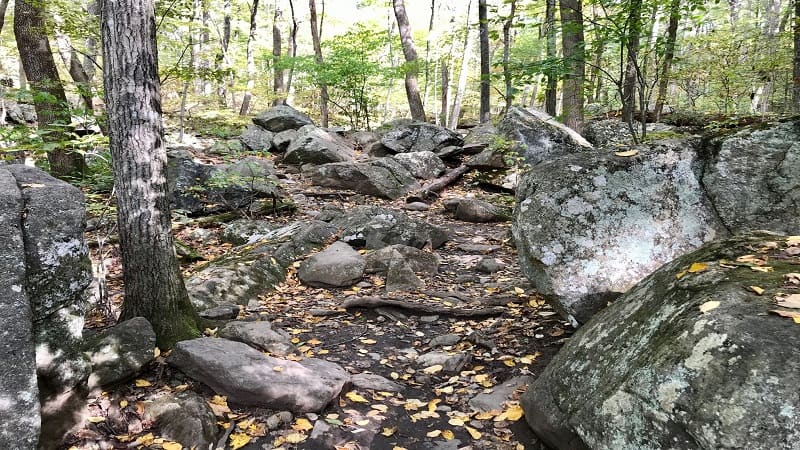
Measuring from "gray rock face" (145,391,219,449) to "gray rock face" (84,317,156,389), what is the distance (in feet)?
1.07

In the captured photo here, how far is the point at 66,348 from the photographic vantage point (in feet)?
9.00

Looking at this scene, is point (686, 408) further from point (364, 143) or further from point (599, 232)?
point (364, 143)

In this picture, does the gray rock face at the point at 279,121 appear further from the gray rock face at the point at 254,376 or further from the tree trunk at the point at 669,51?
the gray rock face at the point at 254,376

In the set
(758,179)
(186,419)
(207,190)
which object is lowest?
(186,419)

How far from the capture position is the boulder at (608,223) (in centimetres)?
375

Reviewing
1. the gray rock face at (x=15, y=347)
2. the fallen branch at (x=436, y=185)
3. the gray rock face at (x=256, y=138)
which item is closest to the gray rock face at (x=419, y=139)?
the fallen branch at (x=436, y=185)

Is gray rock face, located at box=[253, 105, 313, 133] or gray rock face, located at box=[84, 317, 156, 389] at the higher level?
gray rock face, located at box=[253, 105, 313, 133]

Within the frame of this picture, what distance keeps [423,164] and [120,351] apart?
9.74 m

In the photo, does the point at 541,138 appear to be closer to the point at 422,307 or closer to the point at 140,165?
the point at 422,307

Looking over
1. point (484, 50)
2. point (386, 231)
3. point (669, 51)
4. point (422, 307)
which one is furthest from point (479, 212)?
point (484, 50)

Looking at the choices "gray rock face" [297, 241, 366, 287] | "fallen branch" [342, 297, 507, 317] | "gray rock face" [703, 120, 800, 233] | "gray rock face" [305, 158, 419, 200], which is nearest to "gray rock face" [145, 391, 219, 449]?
"fallen branch" [342, 297, 507, 317]

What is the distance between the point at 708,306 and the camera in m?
2.07

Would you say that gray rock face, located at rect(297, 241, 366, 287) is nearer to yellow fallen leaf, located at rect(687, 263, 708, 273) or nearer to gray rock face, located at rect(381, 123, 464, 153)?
yellow fallen leaf, located at rect(687, 263, 708, 273)

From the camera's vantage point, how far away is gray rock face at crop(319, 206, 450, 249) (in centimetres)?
728
